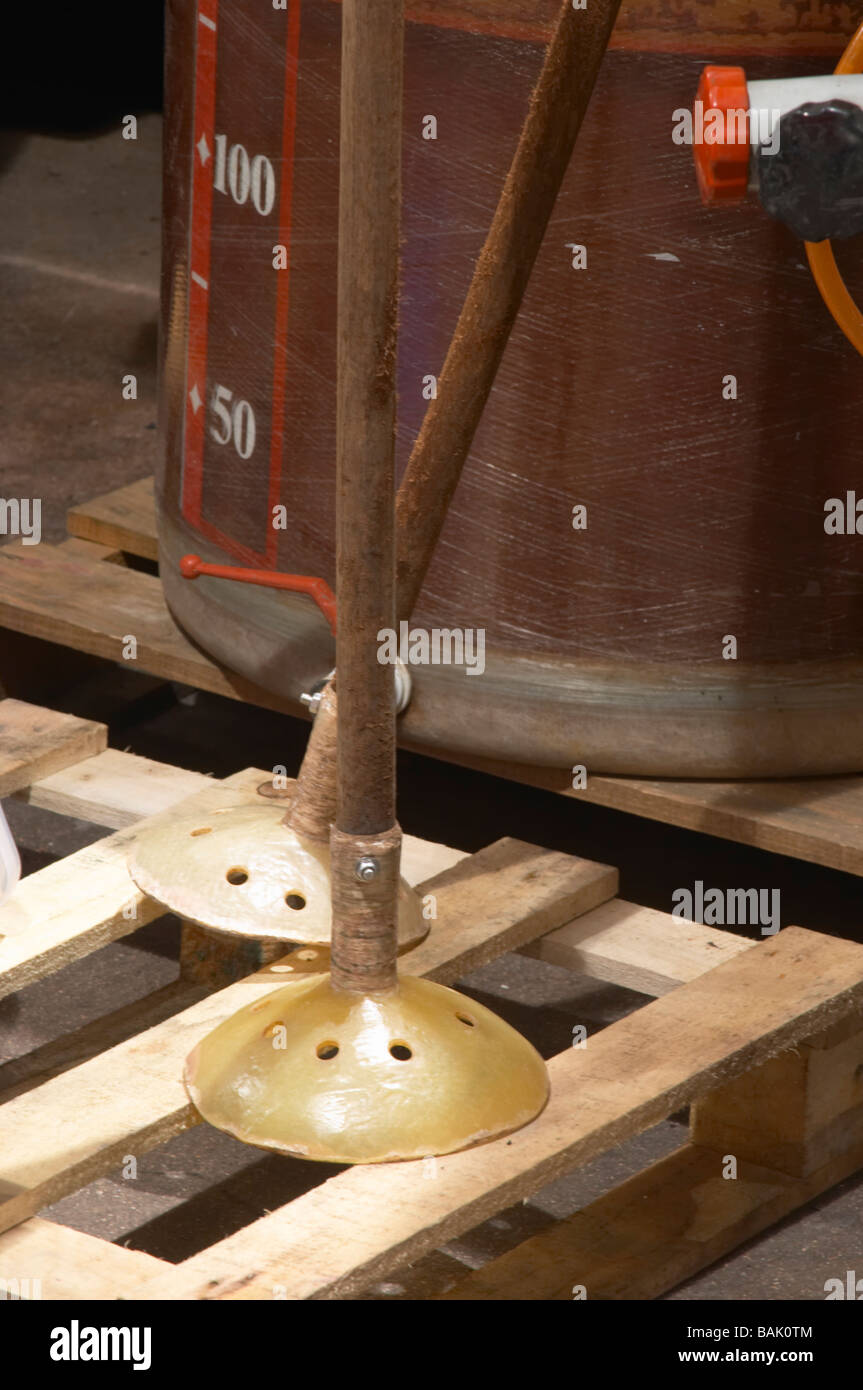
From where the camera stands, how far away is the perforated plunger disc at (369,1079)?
207 centimetres

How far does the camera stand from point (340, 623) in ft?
6.44

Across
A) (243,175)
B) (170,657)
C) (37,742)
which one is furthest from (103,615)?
(243,175)

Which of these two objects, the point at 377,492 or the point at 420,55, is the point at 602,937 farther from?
the point at 420,55

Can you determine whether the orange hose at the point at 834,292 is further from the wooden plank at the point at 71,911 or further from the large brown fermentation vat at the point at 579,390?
the wooden plank at the point at 71,911

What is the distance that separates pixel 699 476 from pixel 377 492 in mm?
913

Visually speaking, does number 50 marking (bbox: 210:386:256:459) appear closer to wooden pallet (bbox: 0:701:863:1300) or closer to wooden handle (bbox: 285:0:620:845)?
wooden pallet (bbox: 0:701:863:1300)

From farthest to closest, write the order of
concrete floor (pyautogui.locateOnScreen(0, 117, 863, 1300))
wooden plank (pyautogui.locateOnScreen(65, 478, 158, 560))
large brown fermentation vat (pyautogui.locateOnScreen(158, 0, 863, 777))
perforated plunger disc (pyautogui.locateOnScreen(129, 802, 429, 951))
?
wooden plank (pyautogui.locateOnScreen(65, 478, 158, 560)) → large brown fermentation vat (pyautogui.locateOnScreen(158, 0, 863, 777)) → concrete floor (pyautogui.locateOnScreen(0, 117, 863, 1300)) → perforated plunger disc (pyautogui.locateOnScreen(129, 802, 429, 951))

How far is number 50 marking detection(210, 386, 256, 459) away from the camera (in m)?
2.96

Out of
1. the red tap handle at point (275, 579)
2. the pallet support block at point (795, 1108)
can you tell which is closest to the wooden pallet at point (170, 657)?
the red tap handle at point (275, 579)

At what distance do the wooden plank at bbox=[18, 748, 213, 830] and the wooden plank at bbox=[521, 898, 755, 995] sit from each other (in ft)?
1.82

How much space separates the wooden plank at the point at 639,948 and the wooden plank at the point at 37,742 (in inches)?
27.9

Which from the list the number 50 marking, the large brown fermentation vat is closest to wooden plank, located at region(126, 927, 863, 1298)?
the large brown fermentation vat

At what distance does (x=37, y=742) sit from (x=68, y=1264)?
41.3 inches

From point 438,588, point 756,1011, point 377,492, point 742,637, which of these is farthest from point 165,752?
point 377,492
